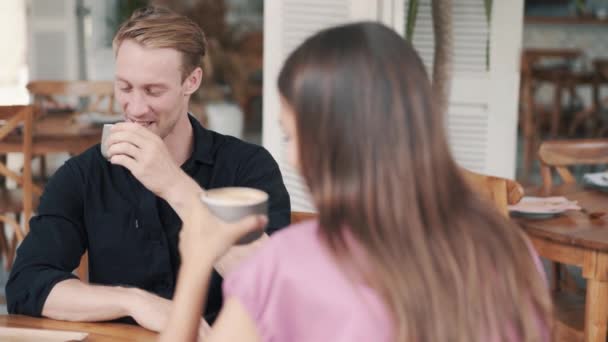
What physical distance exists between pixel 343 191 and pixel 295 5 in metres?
2.88

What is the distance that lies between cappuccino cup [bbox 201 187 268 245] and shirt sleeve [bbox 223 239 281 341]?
123 mm

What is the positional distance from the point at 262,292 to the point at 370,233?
0.12 metres

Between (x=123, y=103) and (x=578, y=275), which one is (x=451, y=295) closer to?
(x=123, y=103)

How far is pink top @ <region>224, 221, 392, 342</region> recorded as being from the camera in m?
0.84

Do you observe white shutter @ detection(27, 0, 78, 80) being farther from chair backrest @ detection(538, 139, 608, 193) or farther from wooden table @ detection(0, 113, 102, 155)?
chair backrest @ detection(538, 139, 608, 193)

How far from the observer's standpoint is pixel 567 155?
9.39 feet

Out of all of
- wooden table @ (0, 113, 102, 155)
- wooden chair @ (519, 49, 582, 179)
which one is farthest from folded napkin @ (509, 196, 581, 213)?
wooden chair @ (519, 49, 582, 179)

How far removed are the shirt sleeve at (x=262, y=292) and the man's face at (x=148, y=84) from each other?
831 mm

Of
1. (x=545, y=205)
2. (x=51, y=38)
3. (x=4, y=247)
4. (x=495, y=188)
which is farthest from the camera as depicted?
(x=51, y=38)

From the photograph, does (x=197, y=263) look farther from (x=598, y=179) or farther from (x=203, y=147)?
(x=598, y=179)

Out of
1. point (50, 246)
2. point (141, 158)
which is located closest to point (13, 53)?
point (50, 246)

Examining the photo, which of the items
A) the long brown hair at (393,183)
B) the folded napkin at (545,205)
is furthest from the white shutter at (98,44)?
the long brown hair at (393,183)

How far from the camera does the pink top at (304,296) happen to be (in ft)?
2.75

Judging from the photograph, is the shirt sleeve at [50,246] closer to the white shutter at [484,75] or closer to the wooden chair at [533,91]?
the white shutter at [484,75]
